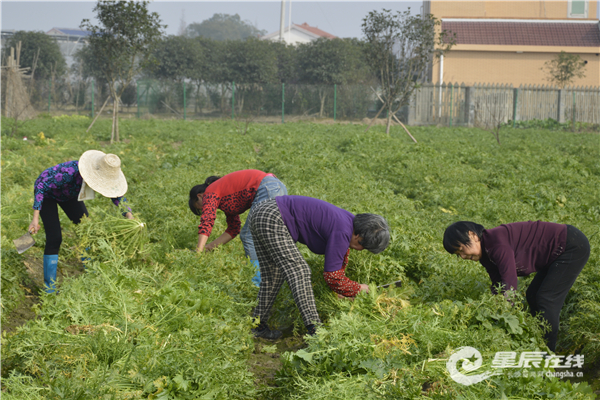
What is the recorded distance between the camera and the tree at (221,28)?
379ft

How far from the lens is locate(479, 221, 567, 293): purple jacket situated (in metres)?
3.54

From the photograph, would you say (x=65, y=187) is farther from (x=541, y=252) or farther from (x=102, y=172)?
(x=541, y=252)

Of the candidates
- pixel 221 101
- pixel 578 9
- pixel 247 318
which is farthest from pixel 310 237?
pixel 578 9

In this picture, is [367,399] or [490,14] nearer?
[367,399]

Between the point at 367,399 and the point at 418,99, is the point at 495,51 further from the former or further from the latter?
the point at 367,399

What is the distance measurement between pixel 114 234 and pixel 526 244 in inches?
143

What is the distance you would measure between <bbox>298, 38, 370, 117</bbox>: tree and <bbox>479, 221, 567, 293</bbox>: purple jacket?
33697 millimetres

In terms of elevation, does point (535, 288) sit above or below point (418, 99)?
below

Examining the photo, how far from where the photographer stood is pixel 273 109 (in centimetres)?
2998

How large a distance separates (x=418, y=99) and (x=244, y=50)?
16043 millimetres

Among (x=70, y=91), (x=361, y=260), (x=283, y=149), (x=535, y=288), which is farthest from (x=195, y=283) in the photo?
(x=70, y=91)

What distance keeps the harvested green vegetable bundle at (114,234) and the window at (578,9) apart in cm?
4340

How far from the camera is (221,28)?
390 feet

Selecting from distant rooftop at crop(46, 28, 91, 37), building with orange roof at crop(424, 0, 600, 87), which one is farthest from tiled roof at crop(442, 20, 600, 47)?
distant rooftop at crop(46, 28, 91, 37)
